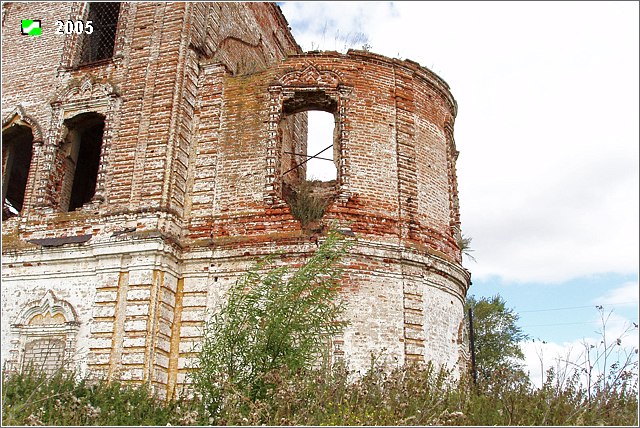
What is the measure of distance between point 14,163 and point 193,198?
6170mm

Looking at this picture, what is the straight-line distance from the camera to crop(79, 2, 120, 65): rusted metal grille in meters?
12.7

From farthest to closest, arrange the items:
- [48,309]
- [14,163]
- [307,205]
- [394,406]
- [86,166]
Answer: [86,166] < [14,163] < [307,205] < [48,309] < [394,406]

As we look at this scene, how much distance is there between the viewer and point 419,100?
37.2 ft

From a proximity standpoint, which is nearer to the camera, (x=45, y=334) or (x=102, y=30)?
(x=45, y=334)

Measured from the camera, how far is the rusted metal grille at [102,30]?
1273cm

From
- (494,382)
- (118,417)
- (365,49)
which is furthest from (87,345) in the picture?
(365,49)

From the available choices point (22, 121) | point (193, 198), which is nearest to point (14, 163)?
point (22, 121)

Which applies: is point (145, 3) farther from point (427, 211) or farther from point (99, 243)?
point (427, 211)

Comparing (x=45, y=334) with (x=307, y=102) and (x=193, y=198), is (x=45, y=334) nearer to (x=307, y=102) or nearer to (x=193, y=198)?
(x=193, y=198)

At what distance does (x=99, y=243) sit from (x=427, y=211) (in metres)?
5.58

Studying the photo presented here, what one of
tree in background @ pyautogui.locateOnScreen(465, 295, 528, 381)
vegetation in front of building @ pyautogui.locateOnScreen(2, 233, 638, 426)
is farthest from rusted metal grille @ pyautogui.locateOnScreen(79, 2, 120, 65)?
tree in background @ pyautogui.locateOnScreen(465, 295, 528, 381)

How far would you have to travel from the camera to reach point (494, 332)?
21.6 meters

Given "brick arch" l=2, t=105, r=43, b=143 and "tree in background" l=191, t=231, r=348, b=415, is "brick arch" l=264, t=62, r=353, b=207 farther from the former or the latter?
"brick arch" l=2, t=105, r=43, b=143

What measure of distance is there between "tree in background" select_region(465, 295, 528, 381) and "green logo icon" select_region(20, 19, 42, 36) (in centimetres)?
1521
